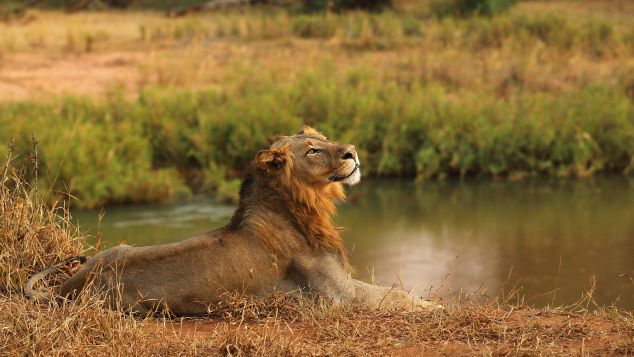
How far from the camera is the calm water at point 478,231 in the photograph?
9766mm

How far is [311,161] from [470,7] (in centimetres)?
1490

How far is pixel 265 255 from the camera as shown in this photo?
19.6 ft

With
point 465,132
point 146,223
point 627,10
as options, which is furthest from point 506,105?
point 627,10

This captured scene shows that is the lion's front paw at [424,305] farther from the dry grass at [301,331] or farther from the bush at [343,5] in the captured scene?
the bush at [343,5]

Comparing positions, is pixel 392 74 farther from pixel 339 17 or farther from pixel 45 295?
pixel 45 295

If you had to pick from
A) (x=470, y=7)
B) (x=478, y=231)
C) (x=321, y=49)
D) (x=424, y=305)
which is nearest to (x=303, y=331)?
(x=424, y=305)

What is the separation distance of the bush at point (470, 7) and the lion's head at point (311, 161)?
46.4 feet

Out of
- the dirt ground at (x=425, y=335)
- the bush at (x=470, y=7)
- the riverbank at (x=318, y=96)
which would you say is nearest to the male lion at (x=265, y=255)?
the dirt ground at (x=425, y=335)

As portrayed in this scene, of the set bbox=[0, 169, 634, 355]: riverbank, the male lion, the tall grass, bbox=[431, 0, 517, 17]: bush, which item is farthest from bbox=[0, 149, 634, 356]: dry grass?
bbox=[431, 0, 517, 17]: bush

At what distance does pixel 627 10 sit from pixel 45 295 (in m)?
17.5

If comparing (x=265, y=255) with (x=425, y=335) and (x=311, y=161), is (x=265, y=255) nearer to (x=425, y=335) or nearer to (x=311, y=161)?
(x=311, y=161)

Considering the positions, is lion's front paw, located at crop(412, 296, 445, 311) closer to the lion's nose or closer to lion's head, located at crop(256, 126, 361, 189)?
lion's head, located at crop(256, 126, 361, 189)

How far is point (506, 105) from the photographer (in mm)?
15422

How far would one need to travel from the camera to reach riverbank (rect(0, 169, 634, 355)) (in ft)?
16.5
